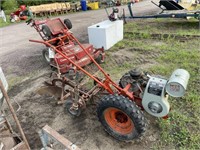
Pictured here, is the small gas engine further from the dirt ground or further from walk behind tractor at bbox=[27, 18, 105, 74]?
walk behind tractor at bbox=[27, 18, 105, 74]

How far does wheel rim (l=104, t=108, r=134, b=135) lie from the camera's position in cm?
260

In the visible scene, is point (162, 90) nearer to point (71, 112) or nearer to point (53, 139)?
point (53, 139)

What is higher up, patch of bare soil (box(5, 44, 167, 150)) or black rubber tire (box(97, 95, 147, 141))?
black rubber tire (box(97, 95, 147, 141))

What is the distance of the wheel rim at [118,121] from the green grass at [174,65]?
417 millimetres

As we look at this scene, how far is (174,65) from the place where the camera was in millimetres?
4488

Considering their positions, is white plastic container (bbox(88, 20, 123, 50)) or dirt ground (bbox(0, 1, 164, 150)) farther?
white plastic container (bbox(88, 20, 123, 50))

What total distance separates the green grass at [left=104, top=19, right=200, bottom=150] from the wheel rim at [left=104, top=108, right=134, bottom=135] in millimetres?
417

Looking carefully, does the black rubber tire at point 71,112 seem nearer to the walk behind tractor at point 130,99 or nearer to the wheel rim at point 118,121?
the walk behind tractor at point 130,99

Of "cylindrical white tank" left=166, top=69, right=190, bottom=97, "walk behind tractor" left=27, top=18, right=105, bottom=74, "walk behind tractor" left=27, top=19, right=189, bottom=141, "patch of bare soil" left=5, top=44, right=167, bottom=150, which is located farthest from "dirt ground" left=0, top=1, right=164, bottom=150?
"cylindrical white tank" left=166, top=69, right=190, bottom=97

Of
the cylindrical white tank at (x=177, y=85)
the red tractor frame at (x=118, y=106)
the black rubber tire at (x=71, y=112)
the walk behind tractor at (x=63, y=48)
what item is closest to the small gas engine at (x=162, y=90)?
the cylindrical white tank at (x=177, y=85)

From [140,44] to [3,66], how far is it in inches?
159

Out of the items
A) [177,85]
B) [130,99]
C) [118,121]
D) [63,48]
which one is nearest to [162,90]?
[177,85]

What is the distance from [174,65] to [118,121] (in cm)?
244

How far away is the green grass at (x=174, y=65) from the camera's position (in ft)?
8.62
